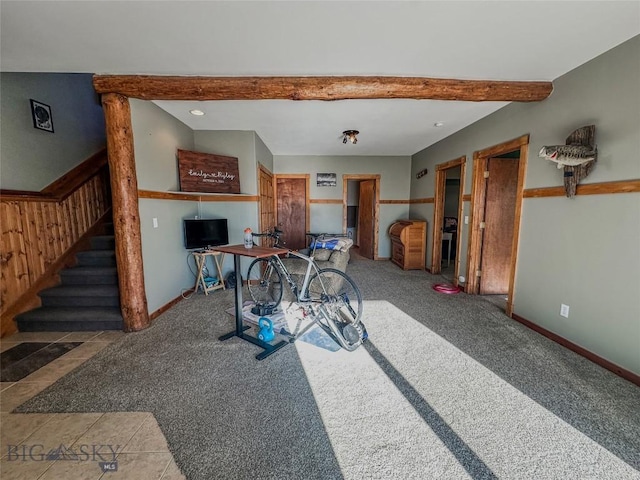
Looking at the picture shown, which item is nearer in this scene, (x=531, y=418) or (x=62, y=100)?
(x=531, y=418)

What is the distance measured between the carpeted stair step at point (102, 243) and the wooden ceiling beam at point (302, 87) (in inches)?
76.3

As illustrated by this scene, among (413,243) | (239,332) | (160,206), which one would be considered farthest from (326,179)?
(239,332)

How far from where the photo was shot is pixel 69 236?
3254mm

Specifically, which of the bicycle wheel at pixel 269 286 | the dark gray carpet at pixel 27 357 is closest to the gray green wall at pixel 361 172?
the bicycle wheel at pixel 269 286

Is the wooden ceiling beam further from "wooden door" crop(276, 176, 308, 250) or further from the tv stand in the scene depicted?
"wooden door" crop(276, 176, 308, 250)

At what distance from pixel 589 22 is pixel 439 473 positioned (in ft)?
9.86

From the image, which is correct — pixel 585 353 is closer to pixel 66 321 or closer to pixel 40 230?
pixel 66 321

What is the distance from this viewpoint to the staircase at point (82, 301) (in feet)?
8.93

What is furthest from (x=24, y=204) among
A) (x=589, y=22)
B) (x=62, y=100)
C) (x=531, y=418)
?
(x=589, y=22)

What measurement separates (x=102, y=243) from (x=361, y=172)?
5.13 meters

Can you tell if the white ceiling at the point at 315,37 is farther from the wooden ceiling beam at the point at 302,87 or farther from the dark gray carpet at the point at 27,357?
the dark gray carpet at the point at 27,357

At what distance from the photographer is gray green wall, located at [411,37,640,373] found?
190 centimetres

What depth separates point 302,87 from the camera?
8.07ft

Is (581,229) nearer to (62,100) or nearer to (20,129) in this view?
(20,129)
